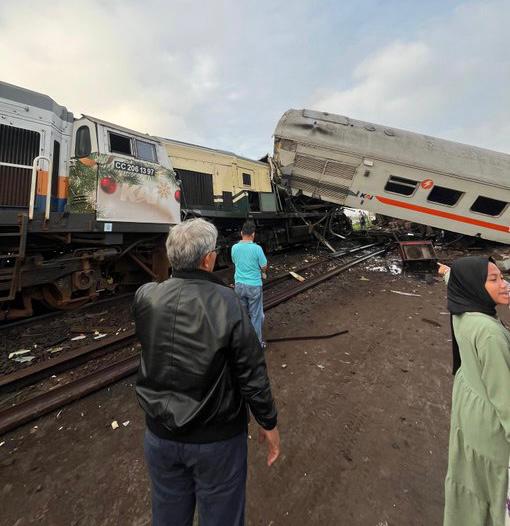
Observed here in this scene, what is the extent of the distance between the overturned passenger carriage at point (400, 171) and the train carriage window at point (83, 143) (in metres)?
6.81

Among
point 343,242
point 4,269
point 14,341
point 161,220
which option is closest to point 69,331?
point 14,341

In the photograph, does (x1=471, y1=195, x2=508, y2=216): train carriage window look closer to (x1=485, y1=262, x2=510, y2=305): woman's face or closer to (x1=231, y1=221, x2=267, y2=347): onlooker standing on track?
(x1=231, y1=221, x2=267, y2=347): onlooker standing on track

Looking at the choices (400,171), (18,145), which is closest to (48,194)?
(18,145)

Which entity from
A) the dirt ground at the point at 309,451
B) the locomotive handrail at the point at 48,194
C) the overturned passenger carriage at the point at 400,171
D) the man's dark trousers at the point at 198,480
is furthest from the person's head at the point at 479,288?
the overturned passenger carriage at the point at 400,171

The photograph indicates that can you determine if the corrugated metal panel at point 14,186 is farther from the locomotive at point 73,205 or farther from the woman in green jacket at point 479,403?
the woman in green jacket at point 479,403

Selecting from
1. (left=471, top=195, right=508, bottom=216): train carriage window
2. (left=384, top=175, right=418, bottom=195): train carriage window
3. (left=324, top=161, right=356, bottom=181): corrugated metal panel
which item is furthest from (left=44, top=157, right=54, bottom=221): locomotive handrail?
(left=471, top=195, right=508, bottom=216): train carriage window

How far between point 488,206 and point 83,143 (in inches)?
476

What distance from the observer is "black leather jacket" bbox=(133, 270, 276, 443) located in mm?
1330

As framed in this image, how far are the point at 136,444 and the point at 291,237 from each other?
10383 mm

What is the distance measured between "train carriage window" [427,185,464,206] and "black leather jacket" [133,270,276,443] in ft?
35.5

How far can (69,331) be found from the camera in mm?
5008

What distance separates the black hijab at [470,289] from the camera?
5.18ft

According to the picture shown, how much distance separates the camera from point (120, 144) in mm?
5938

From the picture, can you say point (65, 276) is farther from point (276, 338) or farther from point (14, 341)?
point (276, 338)
